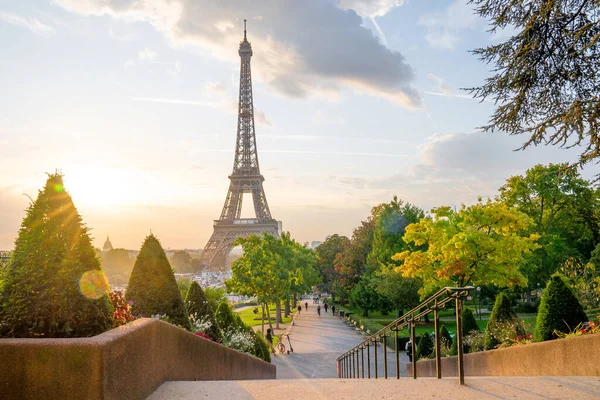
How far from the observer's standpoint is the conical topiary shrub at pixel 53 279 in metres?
4.48

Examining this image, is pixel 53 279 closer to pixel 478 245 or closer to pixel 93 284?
pixel 93 284

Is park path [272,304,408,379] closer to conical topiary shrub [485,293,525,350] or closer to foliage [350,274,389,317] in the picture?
foliage [350,274,389,317]

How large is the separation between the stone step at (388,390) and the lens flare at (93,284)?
1210 mm

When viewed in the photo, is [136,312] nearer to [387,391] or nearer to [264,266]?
[387,391]

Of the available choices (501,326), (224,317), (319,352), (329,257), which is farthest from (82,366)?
(329,257)

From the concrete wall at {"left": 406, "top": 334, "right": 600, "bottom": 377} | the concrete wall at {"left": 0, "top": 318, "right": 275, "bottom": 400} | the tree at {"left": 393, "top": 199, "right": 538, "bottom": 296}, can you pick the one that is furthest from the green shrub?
the concrete wall at {"left": 0, "top": 318, "right": 275, "bottom": 400}

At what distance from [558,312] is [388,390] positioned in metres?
5.54

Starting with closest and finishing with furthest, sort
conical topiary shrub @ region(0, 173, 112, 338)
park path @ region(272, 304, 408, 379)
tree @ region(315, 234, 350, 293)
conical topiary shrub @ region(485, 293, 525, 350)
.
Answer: conical topiary shrub @ region(0, 173, 112, 338)
conical topiary shrub @ region(485, 293, 525, 350)
park path @ region(272, 304, 408, 379)
tree @ region(315, 234, 350, 293)

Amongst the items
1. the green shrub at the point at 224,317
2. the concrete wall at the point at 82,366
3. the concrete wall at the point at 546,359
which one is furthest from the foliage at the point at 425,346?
the concrete wall at the point at 82,366

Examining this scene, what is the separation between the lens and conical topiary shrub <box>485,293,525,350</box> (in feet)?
38.3

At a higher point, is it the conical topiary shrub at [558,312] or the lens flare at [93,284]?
the lens flare at [93,284]

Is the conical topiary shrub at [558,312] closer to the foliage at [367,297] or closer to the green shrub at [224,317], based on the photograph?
the green shrub at [224,317]

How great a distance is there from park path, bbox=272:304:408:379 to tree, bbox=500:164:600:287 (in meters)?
16.4

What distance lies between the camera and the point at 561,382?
5.86m
